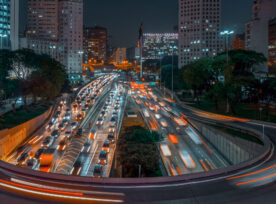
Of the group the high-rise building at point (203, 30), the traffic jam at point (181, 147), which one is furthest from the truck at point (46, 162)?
the high-rise building at point (203, 30)

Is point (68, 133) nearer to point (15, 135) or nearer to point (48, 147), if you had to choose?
point (48, 147)

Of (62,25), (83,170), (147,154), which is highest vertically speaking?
(62,25)

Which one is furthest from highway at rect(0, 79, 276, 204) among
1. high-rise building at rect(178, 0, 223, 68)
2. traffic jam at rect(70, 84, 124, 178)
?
high-rise building at rect(178, 0, 223, 68)

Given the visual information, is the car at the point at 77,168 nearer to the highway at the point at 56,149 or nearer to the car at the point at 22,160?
the highway at the point at 56,149

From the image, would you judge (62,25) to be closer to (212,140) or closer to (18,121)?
(18,121)

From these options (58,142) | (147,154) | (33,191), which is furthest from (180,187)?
(58,142)

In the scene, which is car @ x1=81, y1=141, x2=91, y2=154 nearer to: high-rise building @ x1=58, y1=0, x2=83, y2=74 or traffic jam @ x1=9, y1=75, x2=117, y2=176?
traffic jam @ x1=9, y1=75, x2=117, y2=176

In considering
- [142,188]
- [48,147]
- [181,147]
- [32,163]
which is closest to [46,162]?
[32,163]
